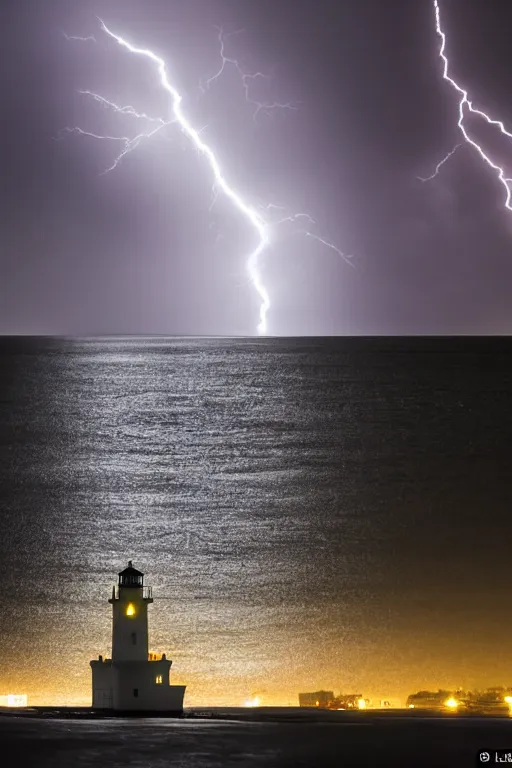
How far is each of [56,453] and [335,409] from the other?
65.4 feet

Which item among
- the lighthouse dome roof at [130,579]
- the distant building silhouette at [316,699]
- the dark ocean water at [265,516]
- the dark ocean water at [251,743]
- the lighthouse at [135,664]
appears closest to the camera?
the dark ocean water at [251,743]

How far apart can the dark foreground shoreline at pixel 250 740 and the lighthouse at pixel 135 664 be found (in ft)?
1.84

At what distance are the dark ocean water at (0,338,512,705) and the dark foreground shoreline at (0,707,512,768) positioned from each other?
12.6ft

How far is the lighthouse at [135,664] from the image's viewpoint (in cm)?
2656

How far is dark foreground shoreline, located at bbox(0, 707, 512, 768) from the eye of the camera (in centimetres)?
2206

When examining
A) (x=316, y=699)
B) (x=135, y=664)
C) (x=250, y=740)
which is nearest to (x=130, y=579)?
(x=135, y=664)

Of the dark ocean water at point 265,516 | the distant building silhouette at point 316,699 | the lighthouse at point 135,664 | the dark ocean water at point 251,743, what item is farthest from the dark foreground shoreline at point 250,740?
the dark ocean water at point 265,516

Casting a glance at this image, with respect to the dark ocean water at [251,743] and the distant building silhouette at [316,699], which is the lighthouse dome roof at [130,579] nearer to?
the dark ocean water at [251,743]

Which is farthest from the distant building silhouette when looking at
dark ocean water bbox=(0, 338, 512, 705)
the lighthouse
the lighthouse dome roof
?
the lighthouse dome roof

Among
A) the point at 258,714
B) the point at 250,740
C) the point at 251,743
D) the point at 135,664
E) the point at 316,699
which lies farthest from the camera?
the point at 316,699

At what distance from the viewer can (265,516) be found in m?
54.1

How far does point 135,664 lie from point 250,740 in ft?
10.7

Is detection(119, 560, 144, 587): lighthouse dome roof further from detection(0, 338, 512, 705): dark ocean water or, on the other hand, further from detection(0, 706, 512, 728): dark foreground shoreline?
detection(0, 338, 512, 705): dark ocean water

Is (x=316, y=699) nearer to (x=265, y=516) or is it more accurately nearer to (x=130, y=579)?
(x=130, y=579)
